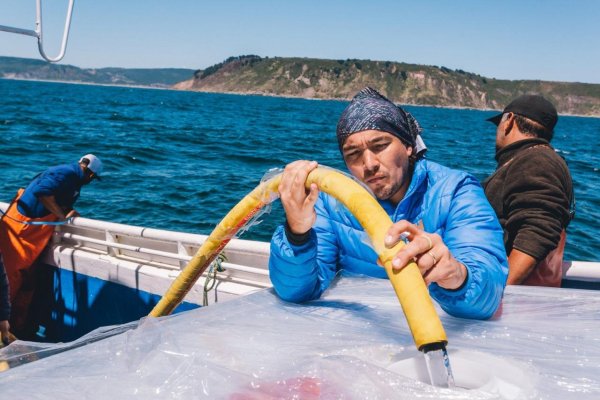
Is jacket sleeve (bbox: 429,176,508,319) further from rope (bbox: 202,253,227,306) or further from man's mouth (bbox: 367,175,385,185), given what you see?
rope (bbox: 202,253,227,306)

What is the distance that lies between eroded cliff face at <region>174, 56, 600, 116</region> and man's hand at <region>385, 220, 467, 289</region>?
175 metres

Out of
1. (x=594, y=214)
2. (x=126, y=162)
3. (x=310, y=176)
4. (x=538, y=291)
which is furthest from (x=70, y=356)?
(x=126, y=162)

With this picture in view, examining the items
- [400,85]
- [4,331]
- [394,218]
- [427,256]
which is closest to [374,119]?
[394,218]

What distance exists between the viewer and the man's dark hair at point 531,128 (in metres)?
3.08

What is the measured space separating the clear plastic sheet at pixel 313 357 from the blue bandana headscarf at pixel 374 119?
64cm

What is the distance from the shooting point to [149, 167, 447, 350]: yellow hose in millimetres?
993

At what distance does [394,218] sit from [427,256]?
2.57 feet

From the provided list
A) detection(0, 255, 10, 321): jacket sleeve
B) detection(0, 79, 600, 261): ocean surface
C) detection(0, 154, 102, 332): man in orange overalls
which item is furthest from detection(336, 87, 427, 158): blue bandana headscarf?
detection(0, 79, 600, 261): ocean surface

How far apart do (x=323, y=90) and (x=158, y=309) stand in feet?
594

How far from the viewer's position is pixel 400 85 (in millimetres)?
181125

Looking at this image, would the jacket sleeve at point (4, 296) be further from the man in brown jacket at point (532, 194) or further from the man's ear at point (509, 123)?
the man's ear at point (509, 123)

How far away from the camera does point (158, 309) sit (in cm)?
203


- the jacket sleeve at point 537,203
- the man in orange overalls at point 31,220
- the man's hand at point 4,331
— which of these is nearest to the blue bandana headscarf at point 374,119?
the jacket sleeve at point 537,203

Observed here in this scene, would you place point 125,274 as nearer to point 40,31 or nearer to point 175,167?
point 40,31
